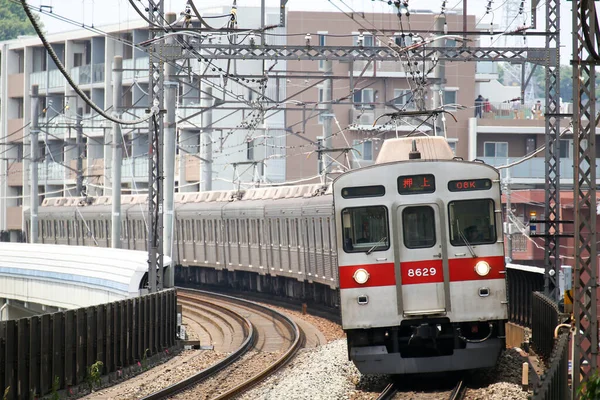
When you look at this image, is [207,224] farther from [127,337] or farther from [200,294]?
[127,337]

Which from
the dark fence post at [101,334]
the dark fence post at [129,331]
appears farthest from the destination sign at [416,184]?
the dark fence post at [129,331]

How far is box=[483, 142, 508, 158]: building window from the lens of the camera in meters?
52.4

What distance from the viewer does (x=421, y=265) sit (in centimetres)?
1347

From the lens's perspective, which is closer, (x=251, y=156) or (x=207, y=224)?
(x=207, y=224)

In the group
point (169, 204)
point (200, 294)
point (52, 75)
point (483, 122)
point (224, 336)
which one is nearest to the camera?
point (224, 336)

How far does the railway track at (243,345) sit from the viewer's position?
47.8 ft

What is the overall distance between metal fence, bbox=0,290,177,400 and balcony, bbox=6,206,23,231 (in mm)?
44879

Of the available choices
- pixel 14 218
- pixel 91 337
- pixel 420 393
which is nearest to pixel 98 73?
pixel 14 218

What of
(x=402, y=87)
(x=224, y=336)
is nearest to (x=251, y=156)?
(x=402, y=87)

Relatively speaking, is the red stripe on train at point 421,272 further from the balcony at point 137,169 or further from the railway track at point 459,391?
the balcony at point 137,169

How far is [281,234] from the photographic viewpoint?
1220 inches

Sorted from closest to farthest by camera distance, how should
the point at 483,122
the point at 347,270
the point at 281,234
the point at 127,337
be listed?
1. the point at 347,270
2. the point at 127,337
3. the point at 281,234
4. the point at 483,122

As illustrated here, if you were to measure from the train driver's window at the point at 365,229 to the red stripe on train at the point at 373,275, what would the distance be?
198mm

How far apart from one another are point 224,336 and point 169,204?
180 inches
